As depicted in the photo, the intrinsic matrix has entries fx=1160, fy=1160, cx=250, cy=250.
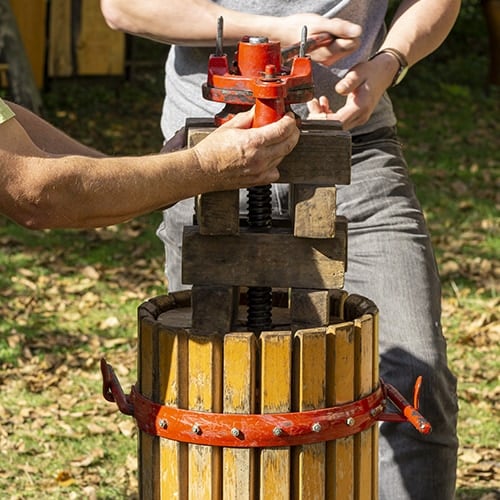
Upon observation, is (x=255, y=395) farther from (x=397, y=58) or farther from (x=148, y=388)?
(x=397, y=58)

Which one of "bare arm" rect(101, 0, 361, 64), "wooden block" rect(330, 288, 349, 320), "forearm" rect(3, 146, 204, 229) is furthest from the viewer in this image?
"bare arm" rect(101, 0, 361, 64)

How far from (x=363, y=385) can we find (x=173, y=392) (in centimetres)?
50

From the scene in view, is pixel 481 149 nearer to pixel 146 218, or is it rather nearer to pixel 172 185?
pixel 146 218

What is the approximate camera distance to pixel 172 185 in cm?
279

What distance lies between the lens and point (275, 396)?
2867mm

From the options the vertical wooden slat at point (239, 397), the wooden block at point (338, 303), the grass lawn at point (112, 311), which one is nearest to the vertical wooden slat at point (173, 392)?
the vertical wooden slat at point (239, 397)

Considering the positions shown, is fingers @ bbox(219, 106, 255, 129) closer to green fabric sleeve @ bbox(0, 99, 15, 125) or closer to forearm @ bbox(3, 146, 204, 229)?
forearm @ bbox(3, 146, 204, 229)

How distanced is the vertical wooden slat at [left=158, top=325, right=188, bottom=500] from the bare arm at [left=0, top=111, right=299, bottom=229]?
333 mm

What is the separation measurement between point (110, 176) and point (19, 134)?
0.76 feet

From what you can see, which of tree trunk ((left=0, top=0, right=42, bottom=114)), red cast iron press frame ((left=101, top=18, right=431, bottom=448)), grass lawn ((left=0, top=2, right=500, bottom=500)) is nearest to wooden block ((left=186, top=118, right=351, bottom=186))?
red cast iron press frame ((left=101, top=18, right=431, bottom=448))

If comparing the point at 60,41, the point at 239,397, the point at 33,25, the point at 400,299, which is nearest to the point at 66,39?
the point at 60,41

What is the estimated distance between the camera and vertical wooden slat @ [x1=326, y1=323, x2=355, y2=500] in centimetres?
291

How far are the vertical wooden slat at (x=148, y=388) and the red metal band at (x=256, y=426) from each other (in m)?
0.08

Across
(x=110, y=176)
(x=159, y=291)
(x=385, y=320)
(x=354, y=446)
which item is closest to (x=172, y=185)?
(x=110, y=176)
